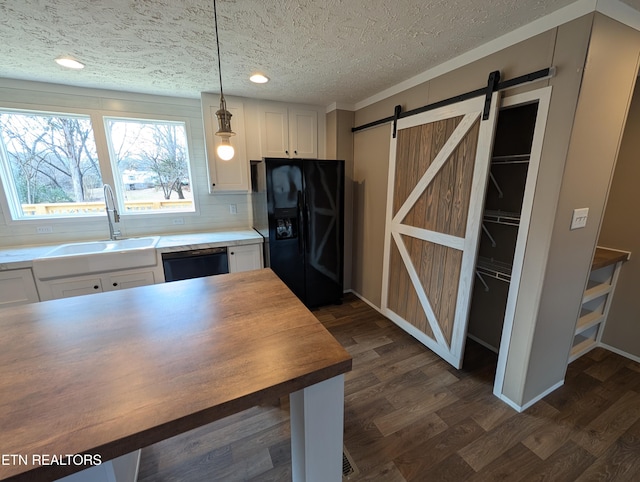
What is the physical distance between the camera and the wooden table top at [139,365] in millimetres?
653

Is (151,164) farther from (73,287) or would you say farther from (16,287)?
(16,287)

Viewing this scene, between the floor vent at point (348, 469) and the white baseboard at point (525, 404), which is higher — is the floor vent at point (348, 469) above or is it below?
below

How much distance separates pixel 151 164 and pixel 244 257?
56.3 inches

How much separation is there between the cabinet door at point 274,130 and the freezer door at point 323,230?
1.75 feet

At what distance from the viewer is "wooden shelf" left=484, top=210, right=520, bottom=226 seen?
6.51 ft

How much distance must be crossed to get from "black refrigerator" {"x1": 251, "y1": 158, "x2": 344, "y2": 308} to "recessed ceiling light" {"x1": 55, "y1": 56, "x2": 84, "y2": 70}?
1490 mm

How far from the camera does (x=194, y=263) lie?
2611mm

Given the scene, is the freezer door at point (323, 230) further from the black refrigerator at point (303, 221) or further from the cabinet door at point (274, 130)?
the cabinet door at point (274, 130)

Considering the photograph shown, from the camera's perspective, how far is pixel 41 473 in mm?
579

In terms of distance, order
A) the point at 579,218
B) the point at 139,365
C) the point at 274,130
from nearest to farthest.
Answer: the point at 139,365
the point at 579,218
the point at 274,130

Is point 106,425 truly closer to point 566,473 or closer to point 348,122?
point 566,473

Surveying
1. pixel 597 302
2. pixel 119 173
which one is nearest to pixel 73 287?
pixel 119 173
